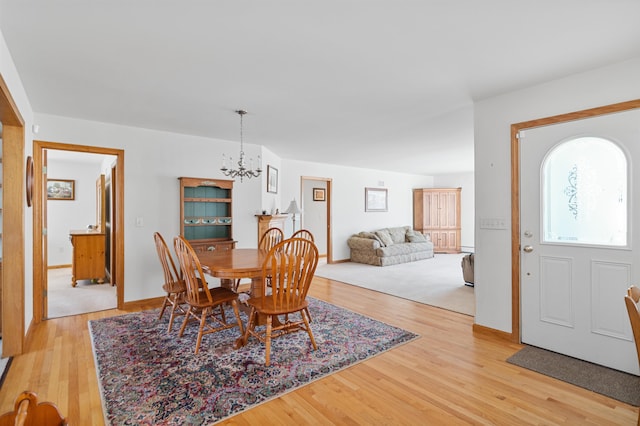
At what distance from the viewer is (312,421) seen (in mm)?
1887

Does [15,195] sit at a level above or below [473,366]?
above

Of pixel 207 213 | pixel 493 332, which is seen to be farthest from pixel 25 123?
pixel 493 332

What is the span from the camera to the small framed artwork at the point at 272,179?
565 centimetres

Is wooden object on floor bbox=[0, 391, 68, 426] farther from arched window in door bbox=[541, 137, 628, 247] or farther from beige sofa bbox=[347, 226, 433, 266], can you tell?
beige sofa bbox=[347, 226, 433, 266]

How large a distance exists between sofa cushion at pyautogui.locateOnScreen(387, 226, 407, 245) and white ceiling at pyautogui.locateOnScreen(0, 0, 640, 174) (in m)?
4.67

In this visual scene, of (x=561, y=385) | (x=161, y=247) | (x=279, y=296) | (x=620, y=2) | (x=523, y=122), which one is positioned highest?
(x=620, y=2)

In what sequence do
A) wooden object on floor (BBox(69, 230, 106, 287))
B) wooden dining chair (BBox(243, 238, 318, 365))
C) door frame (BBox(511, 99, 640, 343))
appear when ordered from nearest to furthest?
wooden dining chair (BBox(243, 238, 318, 365)), door frame (BBox(511, 99, 640, 343)), wooden object on floor (BBox(69, 230, 106, 287))

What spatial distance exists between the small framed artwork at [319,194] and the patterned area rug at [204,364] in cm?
438

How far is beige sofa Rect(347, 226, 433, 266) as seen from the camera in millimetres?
7223

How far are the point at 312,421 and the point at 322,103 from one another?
273cm

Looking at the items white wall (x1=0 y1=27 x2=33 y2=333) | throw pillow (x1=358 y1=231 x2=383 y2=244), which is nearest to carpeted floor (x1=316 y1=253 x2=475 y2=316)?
throw pillow (x1=358 y1=231 x2=383 y2=244)

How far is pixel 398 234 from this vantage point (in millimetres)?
8414

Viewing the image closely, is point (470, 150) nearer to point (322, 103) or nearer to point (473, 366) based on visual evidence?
point (322, 103)

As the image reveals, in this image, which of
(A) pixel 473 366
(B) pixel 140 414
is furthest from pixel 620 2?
(B) pixel 140 414
